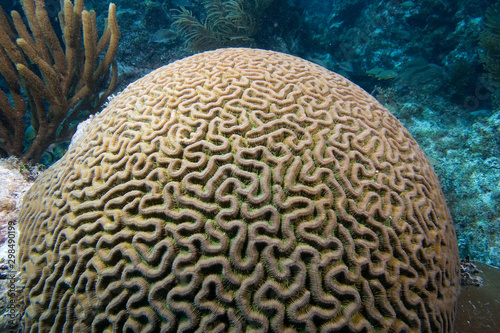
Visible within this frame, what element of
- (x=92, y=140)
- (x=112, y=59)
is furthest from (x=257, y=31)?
(x=92, y=140)

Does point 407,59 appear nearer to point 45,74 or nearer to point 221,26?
point 221,26

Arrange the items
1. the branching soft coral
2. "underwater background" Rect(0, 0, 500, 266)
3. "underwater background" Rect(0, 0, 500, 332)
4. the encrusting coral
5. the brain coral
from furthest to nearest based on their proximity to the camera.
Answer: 1. the branching soft coral
2. "underwater background" Rect(0, 0, 500, 266)
3. "underwater background" Rect(0, 0, 500, 332)
4. the encrusting coral
5. the brain coral

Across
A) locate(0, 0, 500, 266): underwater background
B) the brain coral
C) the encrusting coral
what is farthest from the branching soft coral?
the brain coral

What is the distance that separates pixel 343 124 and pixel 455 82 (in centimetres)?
866

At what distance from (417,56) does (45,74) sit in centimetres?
1266

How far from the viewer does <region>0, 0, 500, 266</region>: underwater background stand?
19.0ft

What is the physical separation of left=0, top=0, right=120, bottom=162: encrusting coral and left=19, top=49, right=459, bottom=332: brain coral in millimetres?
2730

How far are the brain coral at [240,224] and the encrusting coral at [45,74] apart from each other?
2.73 m

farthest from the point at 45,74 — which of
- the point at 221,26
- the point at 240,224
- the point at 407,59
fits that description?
the point at 407,59

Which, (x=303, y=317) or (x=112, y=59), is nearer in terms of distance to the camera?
(x=303, y=317)

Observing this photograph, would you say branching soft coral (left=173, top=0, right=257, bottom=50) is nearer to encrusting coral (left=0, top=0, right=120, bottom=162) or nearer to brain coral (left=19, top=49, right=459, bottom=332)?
encrusting coral (left=0, top=0, right=120, bottom=162)

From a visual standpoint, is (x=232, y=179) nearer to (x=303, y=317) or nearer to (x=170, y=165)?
(x=170, y=165)

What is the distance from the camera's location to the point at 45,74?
4270 mm

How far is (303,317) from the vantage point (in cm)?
155
